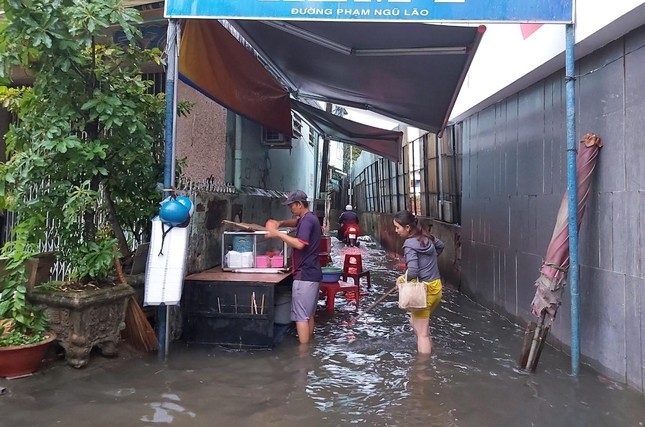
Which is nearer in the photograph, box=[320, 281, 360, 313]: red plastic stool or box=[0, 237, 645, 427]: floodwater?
box=[0, 237, 645, 427]: floodwater

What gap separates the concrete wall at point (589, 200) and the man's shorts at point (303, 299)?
2628mm

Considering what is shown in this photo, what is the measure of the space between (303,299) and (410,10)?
304cm

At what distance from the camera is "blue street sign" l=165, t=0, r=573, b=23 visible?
4.35 meters

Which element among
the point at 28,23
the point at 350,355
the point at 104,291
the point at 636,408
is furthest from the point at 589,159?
the point at 28,23

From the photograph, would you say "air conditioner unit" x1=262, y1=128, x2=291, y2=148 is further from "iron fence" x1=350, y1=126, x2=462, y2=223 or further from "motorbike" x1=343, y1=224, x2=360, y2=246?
"motorbike" x1=343, y1=224, x2=360, y2=246

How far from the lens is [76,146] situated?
180 inches

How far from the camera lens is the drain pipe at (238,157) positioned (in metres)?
8.00

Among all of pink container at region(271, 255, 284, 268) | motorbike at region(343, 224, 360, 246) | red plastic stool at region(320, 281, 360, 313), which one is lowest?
red plastic stool at region(320, 281, 360, 313)

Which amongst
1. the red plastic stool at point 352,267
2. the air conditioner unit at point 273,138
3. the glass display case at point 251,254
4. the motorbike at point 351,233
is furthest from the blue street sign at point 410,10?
the motorbike at point 351,233

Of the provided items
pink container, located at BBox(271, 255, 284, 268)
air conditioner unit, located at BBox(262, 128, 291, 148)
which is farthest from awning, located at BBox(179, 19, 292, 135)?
pink container, located at BBox(271, 255, 284, 268)

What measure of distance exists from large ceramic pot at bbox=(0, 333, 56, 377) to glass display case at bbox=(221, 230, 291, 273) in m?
2.07

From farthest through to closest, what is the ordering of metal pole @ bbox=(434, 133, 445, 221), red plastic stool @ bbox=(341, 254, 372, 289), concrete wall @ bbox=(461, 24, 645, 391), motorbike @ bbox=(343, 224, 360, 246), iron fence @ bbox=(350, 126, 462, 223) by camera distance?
motorbike @ bbox=(343, 224, 360, 246) → metal pole @ bbox=(434, 133, 445, 221) → iron fence @ bbox=(350, 126, 462, 223) → red plastic stool @ bbox=(341, 254, 372, 289) → concrete wall @ bbox=(461, 24, 645, 391)

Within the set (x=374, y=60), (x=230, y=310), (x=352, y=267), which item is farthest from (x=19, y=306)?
(x=352, y=267)

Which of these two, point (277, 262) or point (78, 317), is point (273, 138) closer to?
point (277, 262)
